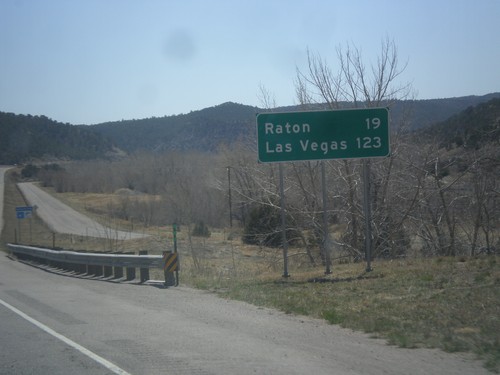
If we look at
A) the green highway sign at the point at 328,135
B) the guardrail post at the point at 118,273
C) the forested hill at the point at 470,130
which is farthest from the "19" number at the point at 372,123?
the guardrail post at the point at 118,273

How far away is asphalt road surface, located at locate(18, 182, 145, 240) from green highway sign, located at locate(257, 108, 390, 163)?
95.1ft

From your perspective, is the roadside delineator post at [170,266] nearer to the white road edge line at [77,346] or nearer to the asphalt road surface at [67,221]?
the white road edge line at [77,346]

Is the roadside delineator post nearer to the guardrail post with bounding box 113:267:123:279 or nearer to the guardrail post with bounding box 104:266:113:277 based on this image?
the guardrail post with bounding box 113:267:123:279

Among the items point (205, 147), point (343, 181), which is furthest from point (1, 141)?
point (343, 181)

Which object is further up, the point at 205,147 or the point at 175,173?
the point at 205,147

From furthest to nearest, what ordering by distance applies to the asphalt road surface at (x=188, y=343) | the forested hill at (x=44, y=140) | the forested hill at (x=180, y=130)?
the forested hill at (x=44, y=140)
the forested hill at (x=180, y=130)
the asphalt road surface at (x=188, y=343)

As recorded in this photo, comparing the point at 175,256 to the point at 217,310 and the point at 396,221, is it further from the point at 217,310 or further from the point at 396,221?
the point at 396,221

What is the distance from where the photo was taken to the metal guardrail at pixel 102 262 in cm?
1698

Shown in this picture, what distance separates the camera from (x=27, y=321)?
11.2 metres

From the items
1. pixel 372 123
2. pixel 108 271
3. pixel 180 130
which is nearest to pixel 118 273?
pixel 108 271

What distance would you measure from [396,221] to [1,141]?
5463 inches

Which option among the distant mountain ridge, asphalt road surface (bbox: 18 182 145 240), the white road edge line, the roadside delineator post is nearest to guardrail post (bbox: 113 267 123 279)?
the roadside delineator post

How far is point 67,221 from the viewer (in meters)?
63.0

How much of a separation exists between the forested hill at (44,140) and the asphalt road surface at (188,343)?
141286 mm
